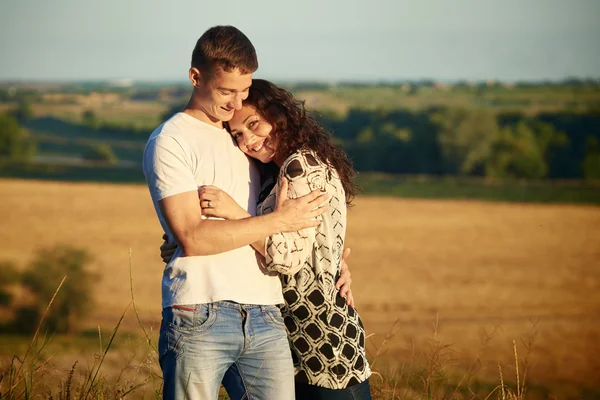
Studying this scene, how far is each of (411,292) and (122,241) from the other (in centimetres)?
2136

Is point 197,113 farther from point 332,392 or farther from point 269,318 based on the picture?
point 332,392

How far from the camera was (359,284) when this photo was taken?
42781 millimetres

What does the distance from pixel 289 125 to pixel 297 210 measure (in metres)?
0.45

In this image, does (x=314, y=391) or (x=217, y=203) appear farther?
(x=314, y=391)

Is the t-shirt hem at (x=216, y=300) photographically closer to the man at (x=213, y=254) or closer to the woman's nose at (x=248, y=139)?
the man at (x=213, y=254)

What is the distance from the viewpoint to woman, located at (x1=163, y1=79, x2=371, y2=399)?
309 cm

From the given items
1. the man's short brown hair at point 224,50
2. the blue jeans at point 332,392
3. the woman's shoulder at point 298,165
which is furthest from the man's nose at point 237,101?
the blue jeans at point 332,392

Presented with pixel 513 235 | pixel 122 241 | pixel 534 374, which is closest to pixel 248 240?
pixel 534 374

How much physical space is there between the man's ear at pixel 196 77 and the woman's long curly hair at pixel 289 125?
0.27m

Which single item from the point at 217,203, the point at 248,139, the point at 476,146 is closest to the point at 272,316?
the point at 217,203

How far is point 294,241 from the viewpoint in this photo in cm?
310

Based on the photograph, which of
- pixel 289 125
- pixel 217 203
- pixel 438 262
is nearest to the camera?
pixel 217 203

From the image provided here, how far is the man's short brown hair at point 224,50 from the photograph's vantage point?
10.1ft

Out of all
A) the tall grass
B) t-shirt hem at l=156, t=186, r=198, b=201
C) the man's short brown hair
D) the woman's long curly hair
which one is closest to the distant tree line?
the tall grass
